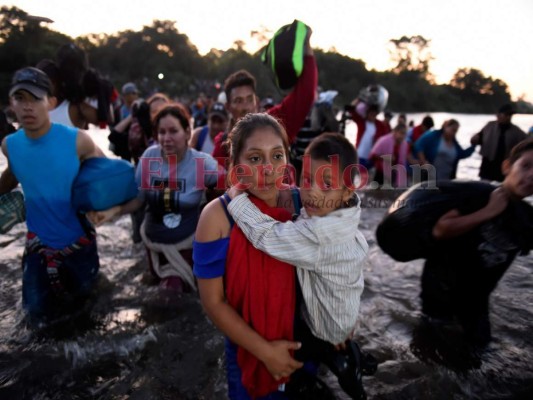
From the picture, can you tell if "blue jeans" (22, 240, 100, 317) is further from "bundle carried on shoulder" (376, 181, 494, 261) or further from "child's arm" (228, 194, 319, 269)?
"bundle carried on shoulder" (376, 181, 494, 261)

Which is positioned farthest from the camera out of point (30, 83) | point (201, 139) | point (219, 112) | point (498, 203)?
point (219, 112)

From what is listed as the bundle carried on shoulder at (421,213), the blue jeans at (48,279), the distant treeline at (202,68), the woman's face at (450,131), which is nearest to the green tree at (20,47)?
the distant treeline at (202,68)

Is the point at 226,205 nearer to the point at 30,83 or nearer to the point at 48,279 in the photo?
the point at 30,83

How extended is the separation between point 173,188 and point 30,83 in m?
1.27

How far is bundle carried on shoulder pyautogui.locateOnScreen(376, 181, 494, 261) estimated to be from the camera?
8.21 ft

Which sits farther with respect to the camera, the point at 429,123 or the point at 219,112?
the point at 429,123

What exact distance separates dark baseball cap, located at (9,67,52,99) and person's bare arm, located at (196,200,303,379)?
191 cm

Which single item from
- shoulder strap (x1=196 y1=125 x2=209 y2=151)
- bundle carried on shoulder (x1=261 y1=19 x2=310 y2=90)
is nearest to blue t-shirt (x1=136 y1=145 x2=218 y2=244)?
bundle carried on shoulder (x1=261 y1=19 x2=310 y2=90)

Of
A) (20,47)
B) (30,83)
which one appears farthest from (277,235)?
(20,47)

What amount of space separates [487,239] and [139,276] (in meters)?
3.41

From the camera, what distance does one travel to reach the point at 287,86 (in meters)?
2.90

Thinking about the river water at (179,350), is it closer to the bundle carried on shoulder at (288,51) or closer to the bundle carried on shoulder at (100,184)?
the bundle carried on shoulder at (100,184)

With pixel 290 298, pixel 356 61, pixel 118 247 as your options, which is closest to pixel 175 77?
pixel 356 61

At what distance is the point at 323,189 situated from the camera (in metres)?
1.48
